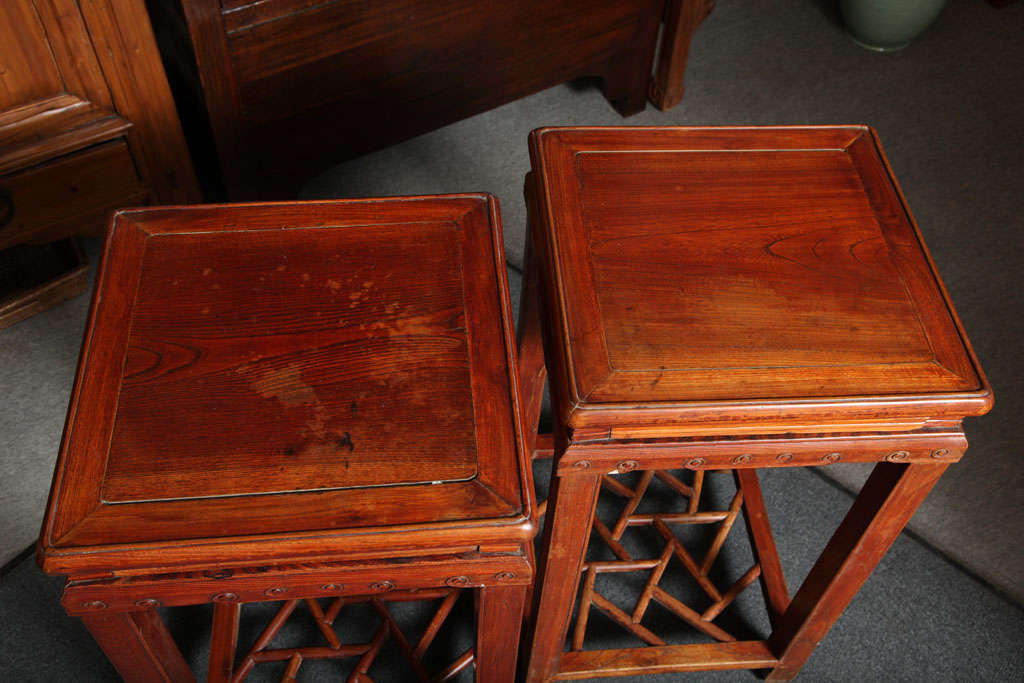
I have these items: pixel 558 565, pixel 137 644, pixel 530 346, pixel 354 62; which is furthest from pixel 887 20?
pixel 137 644

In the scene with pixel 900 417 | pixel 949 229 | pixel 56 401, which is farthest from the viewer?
pixel 949 229

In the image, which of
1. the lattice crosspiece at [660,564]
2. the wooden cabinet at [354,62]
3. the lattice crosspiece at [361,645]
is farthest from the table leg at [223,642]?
the wooden cabinet at [354,62]

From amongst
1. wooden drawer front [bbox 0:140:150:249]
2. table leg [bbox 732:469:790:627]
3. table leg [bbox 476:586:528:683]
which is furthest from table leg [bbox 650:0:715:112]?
table leg [bbox 476:586:528:683]

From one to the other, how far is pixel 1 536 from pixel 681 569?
108 cm

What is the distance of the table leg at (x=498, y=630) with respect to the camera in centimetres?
93

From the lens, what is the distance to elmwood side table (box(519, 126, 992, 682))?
875 mm

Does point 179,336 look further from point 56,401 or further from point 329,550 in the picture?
point 56,401

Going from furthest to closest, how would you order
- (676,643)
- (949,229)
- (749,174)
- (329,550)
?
(949,229) → (676,643) → (749,174) → (329,550)

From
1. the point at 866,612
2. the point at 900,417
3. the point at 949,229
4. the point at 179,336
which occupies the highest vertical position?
the point at 179,336

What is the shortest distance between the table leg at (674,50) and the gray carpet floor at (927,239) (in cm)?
5

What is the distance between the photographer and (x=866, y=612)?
56.2 inches

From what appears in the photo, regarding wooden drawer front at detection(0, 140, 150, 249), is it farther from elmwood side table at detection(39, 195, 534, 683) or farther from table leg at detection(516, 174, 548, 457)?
table leg at detection(516, 174, 548, 457)

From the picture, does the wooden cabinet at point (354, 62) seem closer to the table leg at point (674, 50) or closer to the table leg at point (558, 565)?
the table leg at point (674, 50)

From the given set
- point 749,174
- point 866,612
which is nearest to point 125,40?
point 749,174
